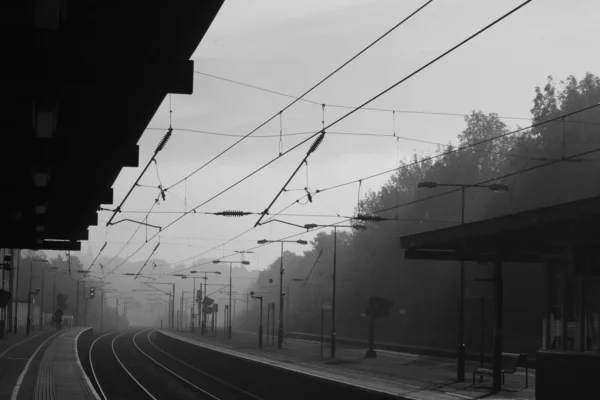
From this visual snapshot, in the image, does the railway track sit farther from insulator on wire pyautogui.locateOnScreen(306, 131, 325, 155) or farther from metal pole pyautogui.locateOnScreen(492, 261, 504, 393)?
insulator on wire pyautogui.locateOnScreen(306, 131, 325, 155)

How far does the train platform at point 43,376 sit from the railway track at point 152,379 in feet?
4.24

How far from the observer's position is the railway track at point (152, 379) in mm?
32719

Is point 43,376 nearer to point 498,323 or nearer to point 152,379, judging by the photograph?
point 152,379

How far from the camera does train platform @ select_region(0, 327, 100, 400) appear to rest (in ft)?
84.2

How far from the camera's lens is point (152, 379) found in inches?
1602

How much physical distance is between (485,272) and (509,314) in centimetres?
528

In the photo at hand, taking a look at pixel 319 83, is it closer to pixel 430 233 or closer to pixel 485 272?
pixel 430 233

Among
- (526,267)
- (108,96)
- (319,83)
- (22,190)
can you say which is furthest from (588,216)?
(526,267)

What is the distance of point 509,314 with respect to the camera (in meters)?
69.0

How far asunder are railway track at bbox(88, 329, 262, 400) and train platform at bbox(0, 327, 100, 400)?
1.29 m

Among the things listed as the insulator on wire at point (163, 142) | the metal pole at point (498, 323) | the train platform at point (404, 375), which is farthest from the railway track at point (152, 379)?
the insulator on wire at point (163, 142)

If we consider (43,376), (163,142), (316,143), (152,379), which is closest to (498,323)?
(316,143)

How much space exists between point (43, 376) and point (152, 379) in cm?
922

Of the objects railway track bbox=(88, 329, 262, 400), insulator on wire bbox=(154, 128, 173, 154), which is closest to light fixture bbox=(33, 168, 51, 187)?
insulator on wire bbox=(154, 128, 173, 154)
